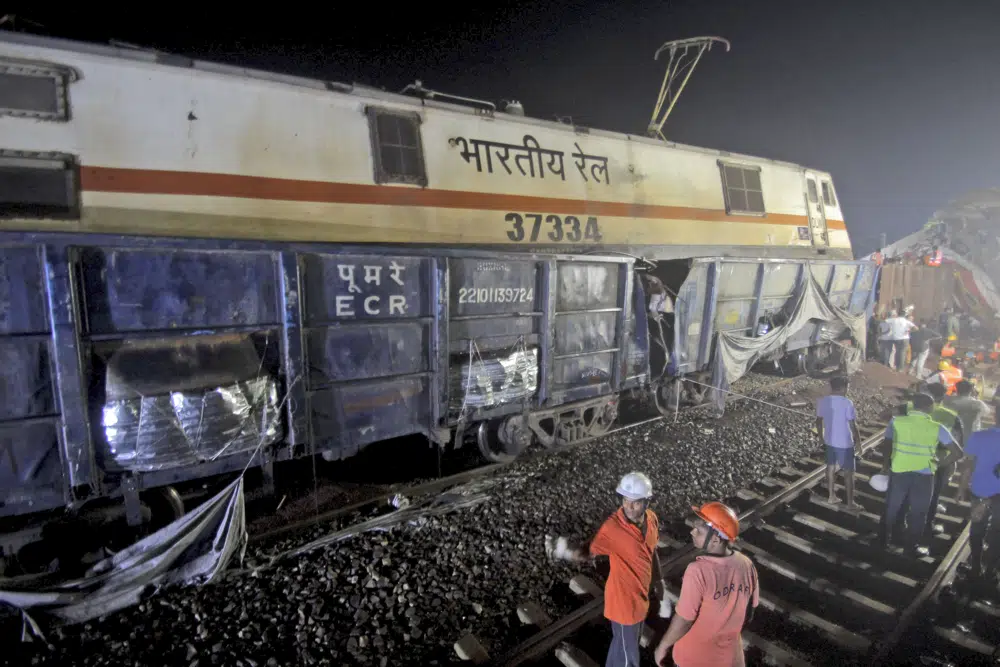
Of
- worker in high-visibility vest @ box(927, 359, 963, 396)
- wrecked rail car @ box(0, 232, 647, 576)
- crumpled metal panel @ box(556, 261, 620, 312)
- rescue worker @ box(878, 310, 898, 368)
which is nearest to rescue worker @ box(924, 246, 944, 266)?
rescue worker @ box(878, 310, 898, 368)

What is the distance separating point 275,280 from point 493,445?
3.39 metres

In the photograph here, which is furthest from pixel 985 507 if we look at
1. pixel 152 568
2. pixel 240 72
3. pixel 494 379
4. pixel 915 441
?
pixel 240 72

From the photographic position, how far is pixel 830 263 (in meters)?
11.1

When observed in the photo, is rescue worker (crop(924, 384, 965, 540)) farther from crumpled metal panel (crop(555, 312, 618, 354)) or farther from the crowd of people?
crumpled metal panel (crop(555, 312, 618, 354))

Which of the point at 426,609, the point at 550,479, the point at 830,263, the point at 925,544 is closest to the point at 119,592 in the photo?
the point at 426,609

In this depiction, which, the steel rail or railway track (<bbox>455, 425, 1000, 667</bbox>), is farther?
Answer: railway track (<bbox>455, 425, 1000, 667</bbox>)

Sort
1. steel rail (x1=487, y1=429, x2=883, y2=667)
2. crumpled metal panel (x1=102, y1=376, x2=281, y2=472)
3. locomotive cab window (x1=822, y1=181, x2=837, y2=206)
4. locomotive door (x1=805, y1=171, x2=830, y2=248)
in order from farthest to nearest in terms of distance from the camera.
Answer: locomotive cab window (x1=822, y1=181, x2=837, y2=206) → locomotive door (x1=805, y1=171, x2=830, y2=248) → crumpled metal panel (x1=102, y1=376, x2=281, y2=472) → steel rail (x1=487, y1=429, x2=883, y2=667)

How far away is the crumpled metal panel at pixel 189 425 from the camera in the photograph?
3924 millimetres

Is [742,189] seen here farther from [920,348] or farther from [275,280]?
[275,280]

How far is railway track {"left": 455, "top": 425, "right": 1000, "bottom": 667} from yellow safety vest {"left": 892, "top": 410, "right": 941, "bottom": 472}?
852 millimetres

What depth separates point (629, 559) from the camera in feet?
10.1

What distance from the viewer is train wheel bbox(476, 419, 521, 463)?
637cm

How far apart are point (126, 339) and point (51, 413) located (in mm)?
672

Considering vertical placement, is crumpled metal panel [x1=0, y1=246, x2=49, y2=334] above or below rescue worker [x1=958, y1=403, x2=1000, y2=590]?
above
